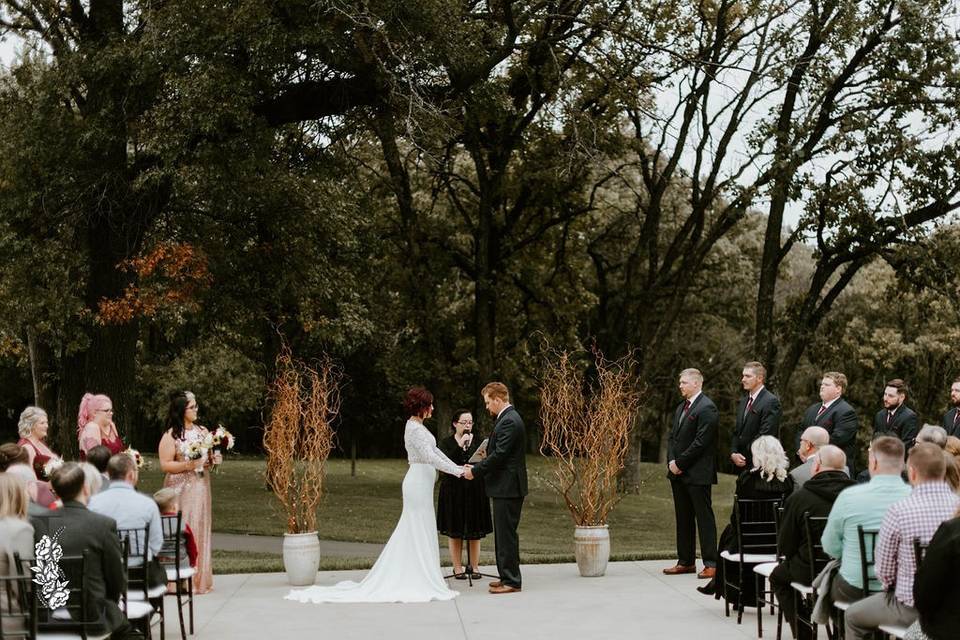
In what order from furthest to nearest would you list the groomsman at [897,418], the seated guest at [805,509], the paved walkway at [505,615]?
1. the groomsman at [897,418]
2. the paved walkway at [505,615]
3. the seated guest at [805,509]

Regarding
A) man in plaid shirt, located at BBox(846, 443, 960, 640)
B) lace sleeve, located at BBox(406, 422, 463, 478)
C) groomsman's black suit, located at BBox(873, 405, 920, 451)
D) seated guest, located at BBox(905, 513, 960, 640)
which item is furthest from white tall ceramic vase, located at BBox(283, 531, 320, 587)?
seated guest, located at BBox(905, 513, 960, 640)

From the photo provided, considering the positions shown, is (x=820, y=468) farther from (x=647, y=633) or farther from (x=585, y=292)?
(x=585, y=292)

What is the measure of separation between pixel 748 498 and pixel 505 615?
2319mm

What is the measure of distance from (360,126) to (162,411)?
24.8m

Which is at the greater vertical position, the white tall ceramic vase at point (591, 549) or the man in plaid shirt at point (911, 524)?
the man in plaid shirt at point (911, 524)

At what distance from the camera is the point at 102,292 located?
60.3 feet

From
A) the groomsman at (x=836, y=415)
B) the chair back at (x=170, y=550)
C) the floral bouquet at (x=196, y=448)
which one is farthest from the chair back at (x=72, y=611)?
the groomsman at (x=836, y=415)

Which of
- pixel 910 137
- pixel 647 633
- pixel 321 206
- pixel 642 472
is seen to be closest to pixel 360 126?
pixel 321 206

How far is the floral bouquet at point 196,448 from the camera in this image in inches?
425

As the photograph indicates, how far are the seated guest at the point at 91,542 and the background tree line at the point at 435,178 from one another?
32.3 ft

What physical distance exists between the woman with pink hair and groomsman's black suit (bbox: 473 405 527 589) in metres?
3.49

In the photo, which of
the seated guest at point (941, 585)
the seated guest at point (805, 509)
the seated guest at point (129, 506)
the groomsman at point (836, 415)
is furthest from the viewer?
the groomsman at point (836, 415)

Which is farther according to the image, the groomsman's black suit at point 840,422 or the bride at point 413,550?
the groomsman's black suit at point 840,422

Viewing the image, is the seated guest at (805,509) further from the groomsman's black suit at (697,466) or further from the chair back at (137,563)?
the chair back at (137,563)
